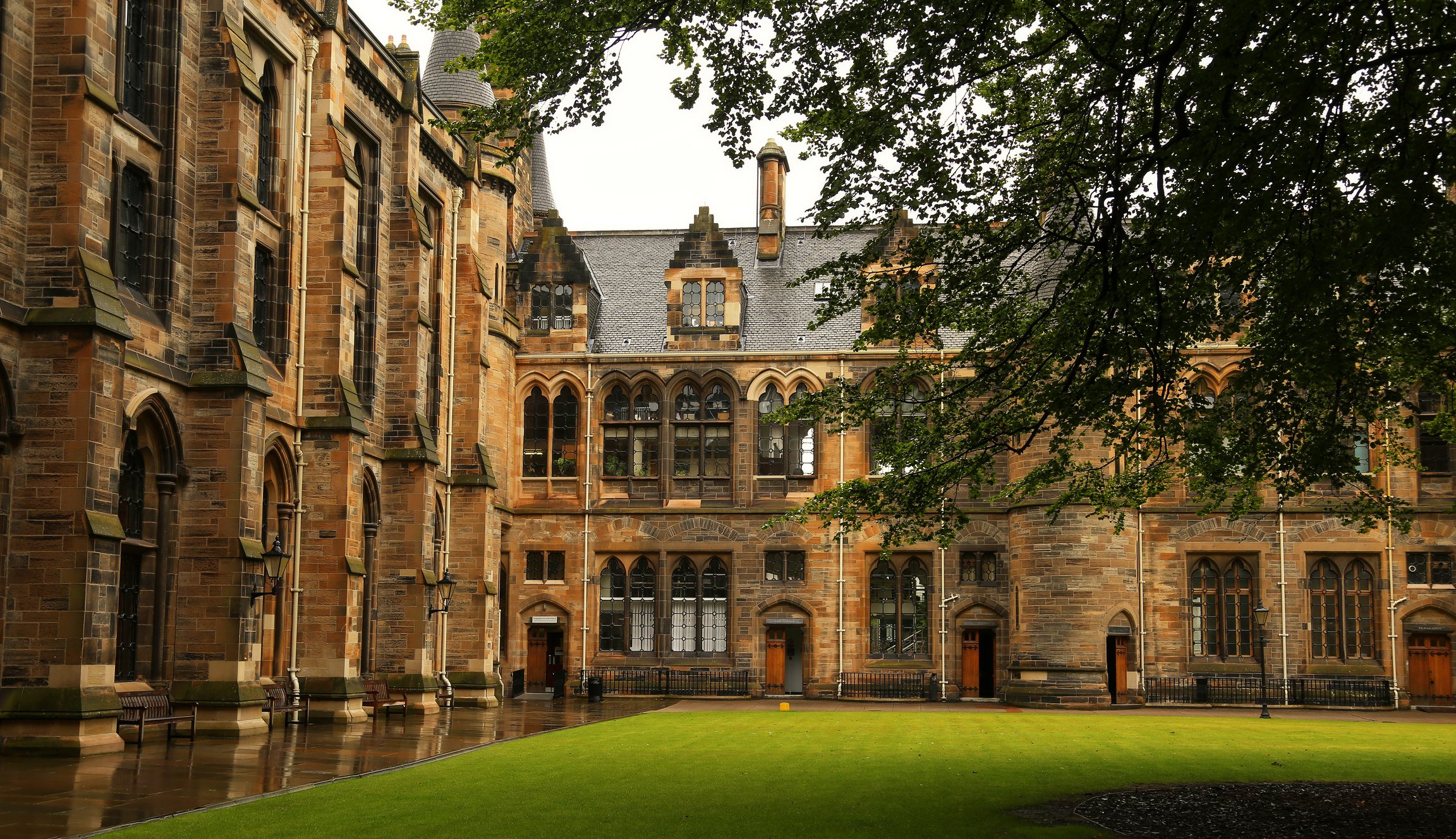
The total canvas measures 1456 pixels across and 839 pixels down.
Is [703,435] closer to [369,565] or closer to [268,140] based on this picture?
[369,565]

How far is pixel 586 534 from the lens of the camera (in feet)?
139

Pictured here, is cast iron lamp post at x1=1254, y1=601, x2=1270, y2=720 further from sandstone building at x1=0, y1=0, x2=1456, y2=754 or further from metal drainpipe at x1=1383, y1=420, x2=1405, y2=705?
metal drainpipe at x1=1383, y1=420, x2=1405, y2=705

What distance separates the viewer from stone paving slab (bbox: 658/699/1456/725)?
3369 centimetres

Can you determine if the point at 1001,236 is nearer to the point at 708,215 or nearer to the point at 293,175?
the point at 293,175

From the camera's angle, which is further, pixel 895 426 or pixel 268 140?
pixel 268 140

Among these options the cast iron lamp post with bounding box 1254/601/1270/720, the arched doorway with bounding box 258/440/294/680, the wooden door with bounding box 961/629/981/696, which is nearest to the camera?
the arched doorway with bounding box 258/440/294/680

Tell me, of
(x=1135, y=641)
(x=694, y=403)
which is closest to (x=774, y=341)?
(x=694, y=403)

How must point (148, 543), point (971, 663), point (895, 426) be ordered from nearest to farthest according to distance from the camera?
point (895, 426), point (148, 543), point (971, 663)

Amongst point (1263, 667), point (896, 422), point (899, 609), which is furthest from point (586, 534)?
point (896, 422)

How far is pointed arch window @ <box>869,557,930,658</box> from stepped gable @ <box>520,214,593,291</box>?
13057 millimetres

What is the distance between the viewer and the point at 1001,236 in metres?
15.0

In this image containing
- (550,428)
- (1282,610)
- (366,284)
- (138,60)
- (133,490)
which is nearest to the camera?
(133,490)

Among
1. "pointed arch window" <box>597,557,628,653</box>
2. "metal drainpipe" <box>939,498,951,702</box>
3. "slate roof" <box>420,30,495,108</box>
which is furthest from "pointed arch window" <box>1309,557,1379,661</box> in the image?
"slate roof" <box>420,30,495,108</box>

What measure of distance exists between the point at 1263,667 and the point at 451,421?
842 inches
